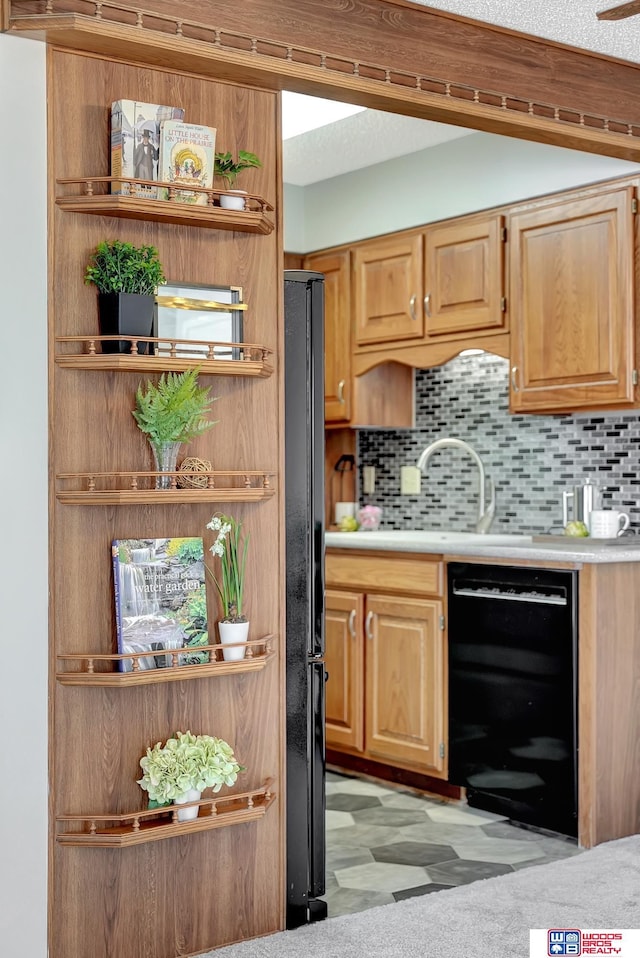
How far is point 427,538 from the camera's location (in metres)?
4.64

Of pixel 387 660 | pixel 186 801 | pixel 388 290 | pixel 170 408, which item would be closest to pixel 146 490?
pixel 170 408

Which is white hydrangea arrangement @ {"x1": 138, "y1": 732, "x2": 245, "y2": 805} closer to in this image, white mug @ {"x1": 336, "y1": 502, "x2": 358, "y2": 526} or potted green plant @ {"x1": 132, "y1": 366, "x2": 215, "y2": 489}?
potted green plant @ {"x1": 132, "y1": 366, "x2": 215, "y2": 489}

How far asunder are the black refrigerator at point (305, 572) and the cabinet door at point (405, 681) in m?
1.10

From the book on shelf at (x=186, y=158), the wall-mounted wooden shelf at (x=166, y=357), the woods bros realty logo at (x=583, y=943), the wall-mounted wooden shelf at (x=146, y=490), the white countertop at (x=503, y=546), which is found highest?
the book on shelf at (x=186, y=158)

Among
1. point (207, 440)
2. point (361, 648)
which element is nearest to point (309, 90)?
point (207, 440)

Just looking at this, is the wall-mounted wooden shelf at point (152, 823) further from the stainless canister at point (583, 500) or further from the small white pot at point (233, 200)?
the stainless canister at point (583, 500)

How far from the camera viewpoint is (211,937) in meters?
2.77

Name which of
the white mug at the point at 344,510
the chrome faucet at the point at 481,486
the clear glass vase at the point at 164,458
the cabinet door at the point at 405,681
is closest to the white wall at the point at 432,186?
the chrome faucet at the point at 481,486

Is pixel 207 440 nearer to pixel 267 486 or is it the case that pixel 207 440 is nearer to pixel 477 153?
pixel 267 486

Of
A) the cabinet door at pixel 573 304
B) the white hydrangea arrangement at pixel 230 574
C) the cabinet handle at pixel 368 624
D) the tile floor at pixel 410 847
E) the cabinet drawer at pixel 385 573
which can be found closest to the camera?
the white hydrangea arrangement at pixel 230 574

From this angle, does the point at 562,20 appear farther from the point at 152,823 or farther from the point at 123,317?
the point at 152,823

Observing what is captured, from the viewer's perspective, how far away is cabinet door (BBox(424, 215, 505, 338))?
14.3 feet

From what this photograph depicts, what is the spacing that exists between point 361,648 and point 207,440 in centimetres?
186

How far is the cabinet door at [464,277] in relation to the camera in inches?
171
